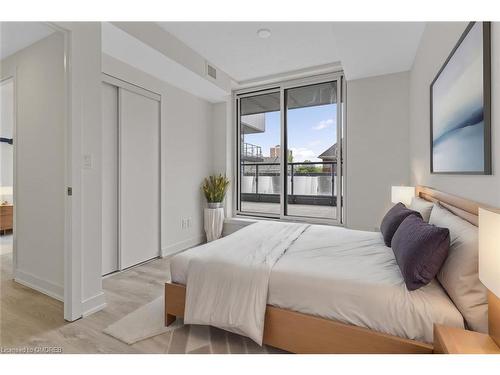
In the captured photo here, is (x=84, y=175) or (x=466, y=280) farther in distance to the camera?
(x=84, y=175)

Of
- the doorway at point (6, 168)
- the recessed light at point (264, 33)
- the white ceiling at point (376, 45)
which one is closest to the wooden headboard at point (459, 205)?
the white ceiling at point (376, 45)

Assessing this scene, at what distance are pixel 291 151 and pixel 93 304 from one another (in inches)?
134

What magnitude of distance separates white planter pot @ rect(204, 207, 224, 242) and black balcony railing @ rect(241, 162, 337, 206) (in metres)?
0.70

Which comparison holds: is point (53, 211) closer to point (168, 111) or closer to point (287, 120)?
point (168, 111)

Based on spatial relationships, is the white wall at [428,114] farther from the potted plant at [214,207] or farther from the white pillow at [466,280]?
the potted plant at [214,207]

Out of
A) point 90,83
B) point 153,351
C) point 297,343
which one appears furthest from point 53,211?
point 297,343

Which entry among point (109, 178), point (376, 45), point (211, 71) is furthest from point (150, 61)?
point (376, 45)

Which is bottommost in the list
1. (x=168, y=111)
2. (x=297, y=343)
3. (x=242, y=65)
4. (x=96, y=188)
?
(x=297, y=343)

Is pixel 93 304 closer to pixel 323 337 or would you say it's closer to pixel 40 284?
pixel 40 284

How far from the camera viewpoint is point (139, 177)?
3.27 metres

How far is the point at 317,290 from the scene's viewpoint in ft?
4.75

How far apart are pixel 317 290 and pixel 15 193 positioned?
10.6 ft

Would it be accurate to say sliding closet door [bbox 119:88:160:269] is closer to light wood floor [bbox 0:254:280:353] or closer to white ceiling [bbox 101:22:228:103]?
white ceiling [bbox 101:22:228:103]

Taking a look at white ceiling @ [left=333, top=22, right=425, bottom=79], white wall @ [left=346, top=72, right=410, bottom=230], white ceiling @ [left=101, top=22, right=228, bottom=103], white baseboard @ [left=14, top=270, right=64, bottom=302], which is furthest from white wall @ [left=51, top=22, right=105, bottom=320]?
white wall @ [left=346, top=72, right=410, bottom=230]
